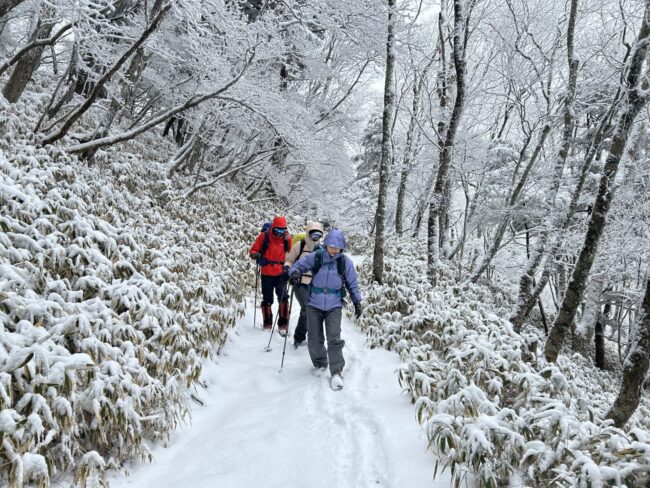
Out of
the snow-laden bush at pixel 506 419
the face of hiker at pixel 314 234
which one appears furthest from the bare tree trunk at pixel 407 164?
the face of hiker at pixel 314 234

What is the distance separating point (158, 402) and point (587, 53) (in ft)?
42.0

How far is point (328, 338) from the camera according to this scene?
5.58 m

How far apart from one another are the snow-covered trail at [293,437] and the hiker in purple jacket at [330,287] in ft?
2.01

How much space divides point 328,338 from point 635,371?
3.66 m

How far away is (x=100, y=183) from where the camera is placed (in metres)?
8.66

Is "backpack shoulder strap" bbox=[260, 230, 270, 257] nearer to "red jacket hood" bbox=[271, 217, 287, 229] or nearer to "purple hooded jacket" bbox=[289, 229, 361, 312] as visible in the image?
"red jacket hood" bbox=[271, 217, 287, 229]

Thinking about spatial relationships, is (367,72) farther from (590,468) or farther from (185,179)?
(590,468)

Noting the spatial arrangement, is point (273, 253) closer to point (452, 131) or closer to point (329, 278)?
point (329, 278)

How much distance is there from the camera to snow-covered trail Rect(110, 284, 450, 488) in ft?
11.5

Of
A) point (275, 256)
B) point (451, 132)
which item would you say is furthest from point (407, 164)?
point (275, 256)

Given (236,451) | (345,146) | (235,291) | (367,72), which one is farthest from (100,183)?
(367,72)

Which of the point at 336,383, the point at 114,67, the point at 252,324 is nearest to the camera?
the point at 336,383

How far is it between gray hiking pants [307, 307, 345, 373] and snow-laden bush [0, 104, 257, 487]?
5.20 feet

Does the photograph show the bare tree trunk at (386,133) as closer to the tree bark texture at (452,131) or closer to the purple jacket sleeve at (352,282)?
the tree bark texture at (452,131)
